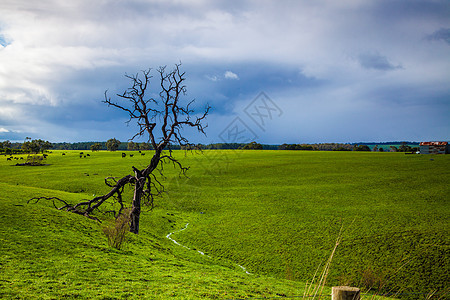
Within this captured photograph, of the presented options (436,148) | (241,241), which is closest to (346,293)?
(241,241)

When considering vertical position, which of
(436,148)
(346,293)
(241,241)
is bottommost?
(241,241)

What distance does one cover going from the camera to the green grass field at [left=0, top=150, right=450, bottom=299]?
8391mm

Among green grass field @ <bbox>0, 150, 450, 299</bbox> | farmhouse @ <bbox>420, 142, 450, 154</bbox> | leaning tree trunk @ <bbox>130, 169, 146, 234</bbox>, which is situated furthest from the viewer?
farmhouse @ <bbox>420, 142, 450, 154</bbox>

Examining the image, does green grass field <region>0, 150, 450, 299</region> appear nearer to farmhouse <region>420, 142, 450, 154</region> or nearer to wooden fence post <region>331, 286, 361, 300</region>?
wooden fence post <region>331, 286, 361, 300</region>

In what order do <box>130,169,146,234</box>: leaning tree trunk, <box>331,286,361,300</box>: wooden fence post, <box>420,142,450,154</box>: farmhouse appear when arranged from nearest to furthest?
<box>331,286,361,300</box>: wooden fence post < <box>130,169,146,234</box>: leaning tree trunk < <box>420,142,450,154</box>: farmhouse

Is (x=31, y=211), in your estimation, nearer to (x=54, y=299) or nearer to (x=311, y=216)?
(x=54, y=299)

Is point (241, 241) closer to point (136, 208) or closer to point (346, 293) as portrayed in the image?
point (136, 208)

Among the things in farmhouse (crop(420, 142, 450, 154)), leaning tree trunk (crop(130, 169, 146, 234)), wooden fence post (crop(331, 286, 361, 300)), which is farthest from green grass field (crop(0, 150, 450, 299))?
farmhouse (crop(420, 142, 450, 154))

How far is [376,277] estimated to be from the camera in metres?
13.3

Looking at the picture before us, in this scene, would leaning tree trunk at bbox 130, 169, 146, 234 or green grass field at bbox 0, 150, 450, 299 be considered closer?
green grass field at bbox 0, 150, 450, 299

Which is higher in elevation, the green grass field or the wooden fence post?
the wooden fence post

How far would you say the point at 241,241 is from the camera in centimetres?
1748

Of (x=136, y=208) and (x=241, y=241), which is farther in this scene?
(x=241, y=241)

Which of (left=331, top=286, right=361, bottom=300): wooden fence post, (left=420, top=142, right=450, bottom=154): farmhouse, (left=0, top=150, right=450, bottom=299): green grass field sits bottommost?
(left=0, top=150, right=450, bottom=299): green grass field
